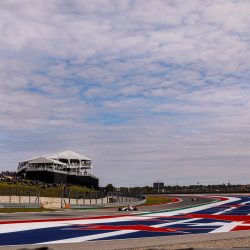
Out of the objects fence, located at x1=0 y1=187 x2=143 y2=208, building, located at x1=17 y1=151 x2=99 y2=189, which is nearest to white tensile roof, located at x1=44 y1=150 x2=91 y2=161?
building, located at x1=17 y1=151 x2=99 y2=189

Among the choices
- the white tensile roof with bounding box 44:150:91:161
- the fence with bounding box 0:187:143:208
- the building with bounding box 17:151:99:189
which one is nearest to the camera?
the fence with bounding box 0:187:143:208

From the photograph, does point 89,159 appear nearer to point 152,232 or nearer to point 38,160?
point 38,160

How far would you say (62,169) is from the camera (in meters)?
87.9

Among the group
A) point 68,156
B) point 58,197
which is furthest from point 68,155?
point 58,197

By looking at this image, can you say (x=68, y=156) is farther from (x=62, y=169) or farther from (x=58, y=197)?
(x=58, y=197)

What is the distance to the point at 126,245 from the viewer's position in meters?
13.6

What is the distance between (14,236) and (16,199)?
1033 inches

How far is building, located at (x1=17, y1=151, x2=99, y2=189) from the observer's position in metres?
81.6

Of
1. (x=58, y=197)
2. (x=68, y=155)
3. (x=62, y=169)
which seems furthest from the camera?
(x=68, y=155)

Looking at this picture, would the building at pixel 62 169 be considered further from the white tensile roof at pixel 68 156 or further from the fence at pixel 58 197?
the fence at pixel 58 197

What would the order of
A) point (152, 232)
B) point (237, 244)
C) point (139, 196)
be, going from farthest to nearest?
point (139, 196)
point (152, 232)
point (237, 244)

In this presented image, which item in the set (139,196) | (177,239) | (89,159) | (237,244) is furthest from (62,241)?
(89,159)

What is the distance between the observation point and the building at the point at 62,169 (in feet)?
268

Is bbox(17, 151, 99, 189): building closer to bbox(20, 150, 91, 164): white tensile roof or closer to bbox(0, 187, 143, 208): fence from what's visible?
bbox(20, 150, 91, 164): white tensile roof
